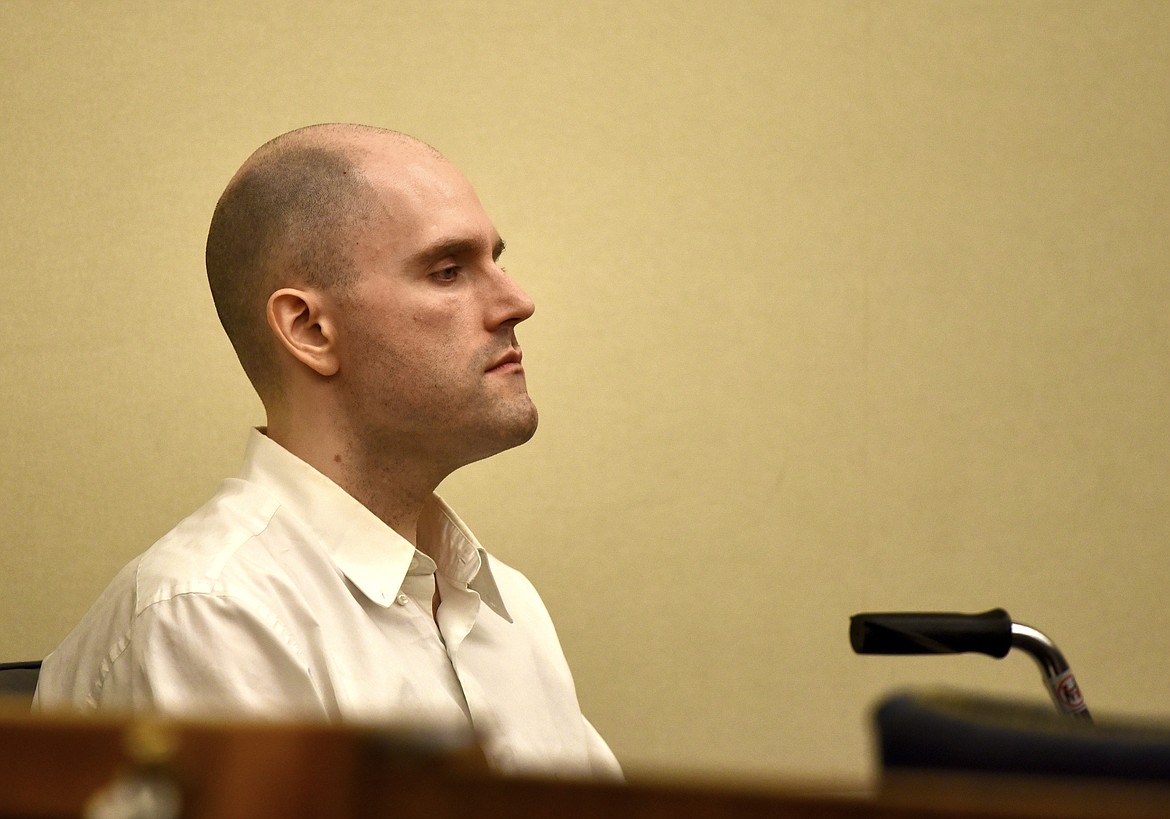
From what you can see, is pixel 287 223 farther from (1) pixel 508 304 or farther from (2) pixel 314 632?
(2) pixel 314 632

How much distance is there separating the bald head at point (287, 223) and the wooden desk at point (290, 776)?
964mm

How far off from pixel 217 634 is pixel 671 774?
0.75m

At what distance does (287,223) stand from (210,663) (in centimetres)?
53

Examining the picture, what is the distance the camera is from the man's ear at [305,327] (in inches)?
52.0

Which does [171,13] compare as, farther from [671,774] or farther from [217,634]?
[671,774]

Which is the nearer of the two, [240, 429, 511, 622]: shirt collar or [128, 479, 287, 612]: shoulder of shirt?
[128, 479, 287, 612]: shoulder of shirt

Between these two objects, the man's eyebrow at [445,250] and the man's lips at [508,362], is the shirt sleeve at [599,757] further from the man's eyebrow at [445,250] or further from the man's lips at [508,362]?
the man's eyebrow at [445,250]

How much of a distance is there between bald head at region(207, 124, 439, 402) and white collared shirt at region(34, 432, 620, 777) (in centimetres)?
16

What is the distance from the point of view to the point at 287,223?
4.44ft

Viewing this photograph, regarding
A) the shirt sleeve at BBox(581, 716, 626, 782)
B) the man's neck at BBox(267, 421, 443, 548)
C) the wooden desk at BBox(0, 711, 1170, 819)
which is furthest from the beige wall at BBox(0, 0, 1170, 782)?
the wooden desk at BBox(0, 711, 1170, 819)

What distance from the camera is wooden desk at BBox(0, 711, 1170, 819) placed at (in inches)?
14.8

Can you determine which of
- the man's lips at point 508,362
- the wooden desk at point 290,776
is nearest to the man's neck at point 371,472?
the man's lips at point 508,362

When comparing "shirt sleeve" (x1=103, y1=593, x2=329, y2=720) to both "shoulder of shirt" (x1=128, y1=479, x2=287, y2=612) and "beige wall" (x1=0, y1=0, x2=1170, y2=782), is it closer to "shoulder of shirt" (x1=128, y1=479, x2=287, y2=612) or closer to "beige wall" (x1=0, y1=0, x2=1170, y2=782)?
"shoulder of shirt" (x1=128, y1=479, x2=287, y2=612)

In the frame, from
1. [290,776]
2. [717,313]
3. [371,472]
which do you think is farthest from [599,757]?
[290,776]
